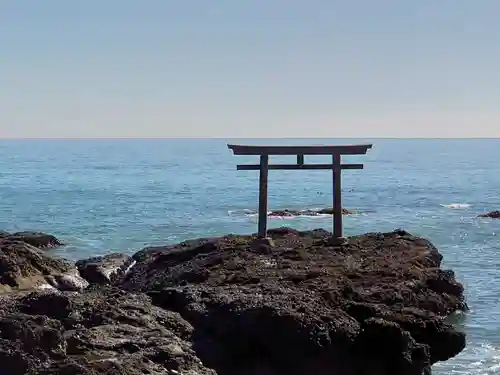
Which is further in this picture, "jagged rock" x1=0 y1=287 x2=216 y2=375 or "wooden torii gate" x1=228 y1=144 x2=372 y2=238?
"wooden torii gate" x1=228 y1=144 x2=372 y2=238

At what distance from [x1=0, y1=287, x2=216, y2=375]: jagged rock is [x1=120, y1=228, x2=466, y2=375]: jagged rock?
0.62 metres

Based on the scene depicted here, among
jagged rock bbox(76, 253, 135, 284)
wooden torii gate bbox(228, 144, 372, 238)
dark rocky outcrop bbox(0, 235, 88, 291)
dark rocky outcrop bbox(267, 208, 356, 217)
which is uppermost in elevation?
wooden torii gate bbox(228, 144, 372, 238)

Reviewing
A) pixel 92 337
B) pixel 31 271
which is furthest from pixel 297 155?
pixel 92 337

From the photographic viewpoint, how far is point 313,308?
12844mm

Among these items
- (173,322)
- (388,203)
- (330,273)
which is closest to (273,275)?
(330,273)

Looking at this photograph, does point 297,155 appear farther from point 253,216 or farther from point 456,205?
point 456,205

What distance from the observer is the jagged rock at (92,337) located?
9891 millimetres

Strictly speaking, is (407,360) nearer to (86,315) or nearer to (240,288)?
(240,288)

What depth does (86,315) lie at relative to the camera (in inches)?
450

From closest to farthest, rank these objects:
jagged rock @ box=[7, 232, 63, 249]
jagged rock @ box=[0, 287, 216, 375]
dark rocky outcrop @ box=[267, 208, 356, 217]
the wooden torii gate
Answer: jagged rock @ box=[0, 287, 216, 375] → the wooden torii gate → jagged rock @ box=[7, 232, 63, 249] → dark rocky outcrop @ box=[267, 208, 356, 217]

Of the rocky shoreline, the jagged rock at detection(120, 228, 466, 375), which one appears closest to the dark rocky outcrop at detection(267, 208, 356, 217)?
the jagged rock at detection(120, 228, 466, 375)

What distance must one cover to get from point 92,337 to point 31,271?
939 centimetres

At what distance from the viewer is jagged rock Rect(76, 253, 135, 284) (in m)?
22.1

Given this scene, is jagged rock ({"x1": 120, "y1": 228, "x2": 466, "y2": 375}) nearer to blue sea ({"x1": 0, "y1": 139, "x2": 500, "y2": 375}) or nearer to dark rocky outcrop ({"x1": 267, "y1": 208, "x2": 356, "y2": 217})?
blue sea ({"x1": 0, "y1": 139, "x2": 500, "y2": 375})
